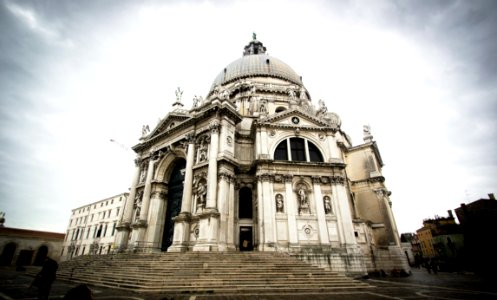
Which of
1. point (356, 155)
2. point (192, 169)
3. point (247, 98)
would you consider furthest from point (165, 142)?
point (356, 155)

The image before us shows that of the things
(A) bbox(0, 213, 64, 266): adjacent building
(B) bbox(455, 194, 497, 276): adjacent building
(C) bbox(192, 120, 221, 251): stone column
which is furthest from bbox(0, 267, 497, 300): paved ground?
(A) bbox(0, 213, 64, 266): adjacent building

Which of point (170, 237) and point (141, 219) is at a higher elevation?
point (141, 219)

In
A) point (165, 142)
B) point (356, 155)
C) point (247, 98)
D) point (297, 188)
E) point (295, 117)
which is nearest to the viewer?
point (297, 188)

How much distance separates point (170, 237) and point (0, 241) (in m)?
31.0

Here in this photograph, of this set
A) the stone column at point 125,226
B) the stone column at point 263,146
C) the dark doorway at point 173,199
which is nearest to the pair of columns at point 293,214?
the stone column at point 263,146

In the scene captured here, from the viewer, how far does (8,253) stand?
33.0m

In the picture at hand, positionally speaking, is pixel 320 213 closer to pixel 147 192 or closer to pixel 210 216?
pixel 210 216

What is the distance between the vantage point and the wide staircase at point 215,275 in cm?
944

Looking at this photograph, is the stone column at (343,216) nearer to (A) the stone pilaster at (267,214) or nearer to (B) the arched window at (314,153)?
(B) the arched window at (314,153)

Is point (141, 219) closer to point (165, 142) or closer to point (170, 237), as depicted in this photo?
point (170, 237)

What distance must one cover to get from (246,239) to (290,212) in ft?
13.1

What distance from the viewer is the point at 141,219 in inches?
816

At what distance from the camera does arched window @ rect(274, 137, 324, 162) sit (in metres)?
20.3

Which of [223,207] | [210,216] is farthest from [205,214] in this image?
[223,207]
